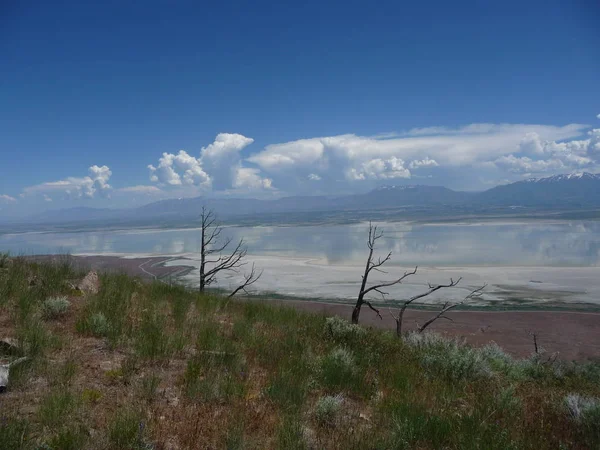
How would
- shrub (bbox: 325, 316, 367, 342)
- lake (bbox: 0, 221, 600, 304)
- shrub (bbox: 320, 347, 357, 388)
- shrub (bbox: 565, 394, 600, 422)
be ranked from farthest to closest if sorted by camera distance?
1. lake (bbox: 0, 221, 600, 304)
2. shrub (bbox: 325, 316, 367, 342)
3. shrub (bbox: 320, 347, 357, 388)
4. shrub (bbox: 565, 394, 600, 422)

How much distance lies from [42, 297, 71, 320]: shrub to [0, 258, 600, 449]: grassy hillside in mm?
16

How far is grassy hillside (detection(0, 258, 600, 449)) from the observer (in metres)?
3.63

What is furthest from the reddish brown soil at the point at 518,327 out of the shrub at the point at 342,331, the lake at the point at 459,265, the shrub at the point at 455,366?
the shrub at the point at 455,366

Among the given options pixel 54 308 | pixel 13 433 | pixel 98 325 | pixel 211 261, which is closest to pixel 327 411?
pixel 13 433

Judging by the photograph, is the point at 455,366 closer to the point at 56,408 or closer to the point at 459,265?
the point at 56,408

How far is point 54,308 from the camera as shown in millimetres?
6375

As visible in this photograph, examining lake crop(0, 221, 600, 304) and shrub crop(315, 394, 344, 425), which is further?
lake crop(0, 221, 600, 304)

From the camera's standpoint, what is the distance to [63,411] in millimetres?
3584

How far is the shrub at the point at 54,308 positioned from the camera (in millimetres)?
6312

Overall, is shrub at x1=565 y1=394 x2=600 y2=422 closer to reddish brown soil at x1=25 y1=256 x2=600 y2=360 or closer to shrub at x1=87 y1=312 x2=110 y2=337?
shrub at x1=87 y1=312 x2=110 y2=337

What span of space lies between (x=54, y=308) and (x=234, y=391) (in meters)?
3.71

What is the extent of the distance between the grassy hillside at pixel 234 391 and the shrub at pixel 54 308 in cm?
2

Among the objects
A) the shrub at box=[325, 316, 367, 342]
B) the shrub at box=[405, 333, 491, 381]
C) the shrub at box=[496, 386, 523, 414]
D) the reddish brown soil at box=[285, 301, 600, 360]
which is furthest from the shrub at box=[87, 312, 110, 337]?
the reddish brown soil at box=[285, 301, 600, 360]

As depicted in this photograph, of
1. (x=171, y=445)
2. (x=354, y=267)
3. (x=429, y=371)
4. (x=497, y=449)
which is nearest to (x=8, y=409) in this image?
(x=171, y=445)
